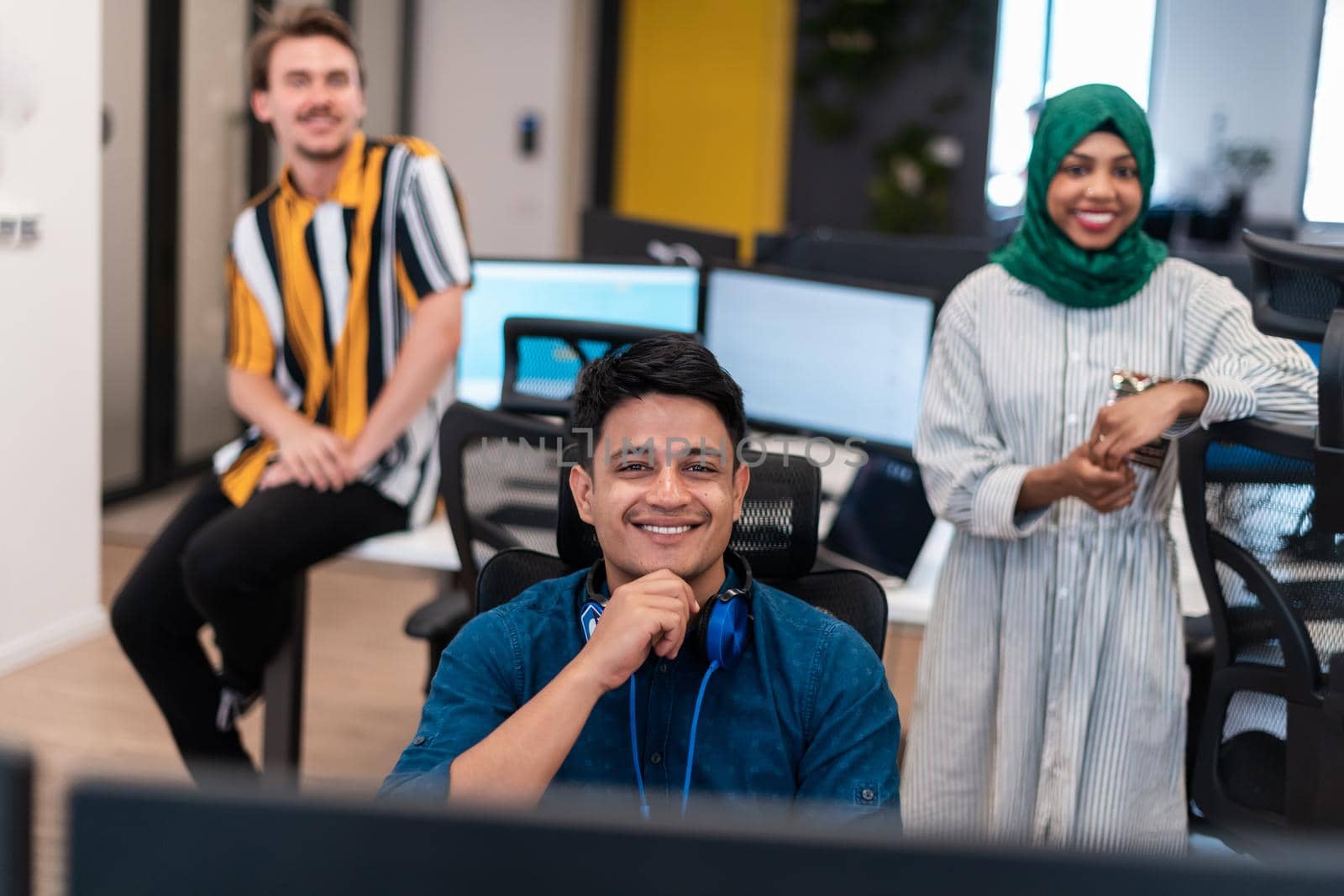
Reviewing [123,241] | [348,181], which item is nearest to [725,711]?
[348,181]

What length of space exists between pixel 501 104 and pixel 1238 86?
3996mm

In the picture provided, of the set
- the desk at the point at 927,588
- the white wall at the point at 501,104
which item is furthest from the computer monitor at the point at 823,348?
the white wall at the point at 501,104

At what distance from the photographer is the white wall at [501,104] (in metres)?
6.66

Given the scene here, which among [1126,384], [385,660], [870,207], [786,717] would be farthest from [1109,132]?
[870,207]

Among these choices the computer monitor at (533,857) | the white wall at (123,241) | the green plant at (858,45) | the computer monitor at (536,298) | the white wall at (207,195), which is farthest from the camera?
the green plant at (858,45)

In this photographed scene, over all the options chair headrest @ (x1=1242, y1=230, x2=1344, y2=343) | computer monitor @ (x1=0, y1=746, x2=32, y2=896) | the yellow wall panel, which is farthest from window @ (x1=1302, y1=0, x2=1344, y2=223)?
computer monitor @ (x1=0, y1=746, x2=32, y2=896)

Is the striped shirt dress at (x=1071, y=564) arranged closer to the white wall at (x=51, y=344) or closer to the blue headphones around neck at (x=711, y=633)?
the blue headphones around neck at (x=711, y=633)

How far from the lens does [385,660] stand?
12.3ft

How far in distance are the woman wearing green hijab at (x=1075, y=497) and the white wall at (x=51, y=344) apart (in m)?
2.44

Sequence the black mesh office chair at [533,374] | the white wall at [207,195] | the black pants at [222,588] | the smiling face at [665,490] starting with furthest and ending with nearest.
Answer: the white wall at [207,195] → the black pants at [222,588] → the black mesh office chair at [533,374] → the smiling face at [665,490]

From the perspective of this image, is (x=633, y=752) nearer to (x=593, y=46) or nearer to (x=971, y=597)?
(x=971, y=597)

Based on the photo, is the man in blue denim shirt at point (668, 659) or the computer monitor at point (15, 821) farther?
the man in blue denim shirt at point (668, 659)

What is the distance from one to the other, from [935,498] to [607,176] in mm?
5824

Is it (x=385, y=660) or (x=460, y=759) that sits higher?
(x=460, y=759)
